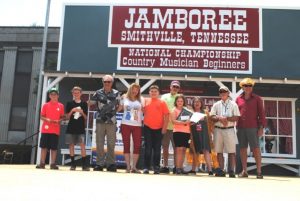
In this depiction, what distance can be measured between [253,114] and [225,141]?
0.66 metres

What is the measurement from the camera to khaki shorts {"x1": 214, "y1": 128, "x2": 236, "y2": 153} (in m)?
6.75

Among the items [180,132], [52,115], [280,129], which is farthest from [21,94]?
[180,132]

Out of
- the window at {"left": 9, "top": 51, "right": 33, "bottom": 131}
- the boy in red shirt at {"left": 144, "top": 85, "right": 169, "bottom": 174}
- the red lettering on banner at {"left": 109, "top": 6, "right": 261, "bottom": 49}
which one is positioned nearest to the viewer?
the boy in red shirt at {"left": 144, "top": 85, "right": 169, "bottom": 174}

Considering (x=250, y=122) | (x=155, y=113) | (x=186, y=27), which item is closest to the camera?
(x=250, y=122)

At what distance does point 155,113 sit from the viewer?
267 inches

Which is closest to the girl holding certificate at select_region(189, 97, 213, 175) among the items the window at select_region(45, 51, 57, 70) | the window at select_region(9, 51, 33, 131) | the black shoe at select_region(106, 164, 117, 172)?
the black shoe at select_region(106, 164, 117, 172)

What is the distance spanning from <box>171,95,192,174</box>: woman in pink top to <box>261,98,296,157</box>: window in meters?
5.04

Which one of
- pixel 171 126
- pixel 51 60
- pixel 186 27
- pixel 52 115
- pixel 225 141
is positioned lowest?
pixel 225 141

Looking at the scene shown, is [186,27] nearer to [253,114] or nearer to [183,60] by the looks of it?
[183,60]

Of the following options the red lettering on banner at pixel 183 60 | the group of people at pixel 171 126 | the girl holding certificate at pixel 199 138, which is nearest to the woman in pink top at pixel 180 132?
the group of people at pixel 171 126

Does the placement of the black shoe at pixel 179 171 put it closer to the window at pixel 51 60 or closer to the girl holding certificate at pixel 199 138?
the girl holding certificate at pixel 199 138

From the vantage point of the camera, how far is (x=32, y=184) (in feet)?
13.5

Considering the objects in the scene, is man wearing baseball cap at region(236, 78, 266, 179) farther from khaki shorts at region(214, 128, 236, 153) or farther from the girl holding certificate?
the girl holding certificate

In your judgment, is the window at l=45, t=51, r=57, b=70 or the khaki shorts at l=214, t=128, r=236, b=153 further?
the window at l=45, t=51, r=57, b=70
